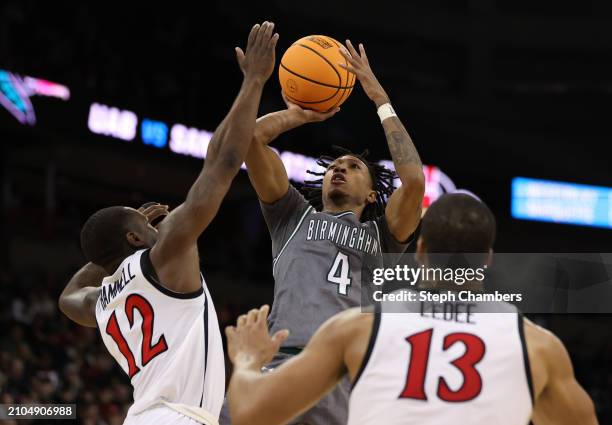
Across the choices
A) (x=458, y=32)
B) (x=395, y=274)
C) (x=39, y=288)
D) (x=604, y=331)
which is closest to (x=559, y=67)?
(x=458, y=32)

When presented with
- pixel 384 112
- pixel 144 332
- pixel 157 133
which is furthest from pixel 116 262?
pixel 157 133

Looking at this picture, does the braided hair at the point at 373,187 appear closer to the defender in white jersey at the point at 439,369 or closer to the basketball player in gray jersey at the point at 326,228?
the basketball player in gray jersey at the point at 326,228

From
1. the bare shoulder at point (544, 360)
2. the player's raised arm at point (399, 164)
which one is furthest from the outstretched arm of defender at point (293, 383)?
the player's raised arm at point (399, 164)

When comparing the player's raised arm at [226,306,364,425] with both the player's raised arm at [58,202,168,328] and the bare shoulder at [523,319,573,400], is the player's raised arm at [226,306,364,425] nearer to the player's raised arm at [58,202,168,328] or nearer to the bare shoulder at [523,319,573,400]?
the bare shoulder at [523,319,573,400]

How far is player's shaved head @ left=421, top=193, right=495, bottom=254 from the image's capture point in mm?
3180

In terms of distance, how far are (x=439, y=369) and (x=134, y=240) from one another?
2181mm

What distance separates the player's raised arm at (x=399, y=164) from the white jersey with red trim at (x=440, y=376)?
2.08 meters

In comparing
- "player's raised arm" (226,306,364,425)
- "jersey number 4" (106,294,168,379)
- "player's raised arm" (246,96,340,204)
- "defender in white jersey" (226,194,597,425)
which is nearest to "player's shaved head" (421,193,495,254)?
"defender in white jersey" (226,194,597,425)

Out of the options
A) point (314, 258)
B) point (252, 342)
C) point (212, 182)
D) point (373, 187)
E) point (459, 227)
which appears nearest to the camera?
point (459, 227)

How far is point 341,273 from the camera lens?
518 cm

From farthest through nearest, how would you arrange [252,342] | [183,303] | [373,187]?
[373,187], [183,303], [252,342]

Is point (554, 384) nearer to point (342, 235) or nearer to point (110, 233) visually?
point (342, 235)

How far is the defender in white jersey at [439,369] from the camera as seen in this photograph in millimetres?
3004

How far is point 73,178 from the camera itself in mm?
20891
